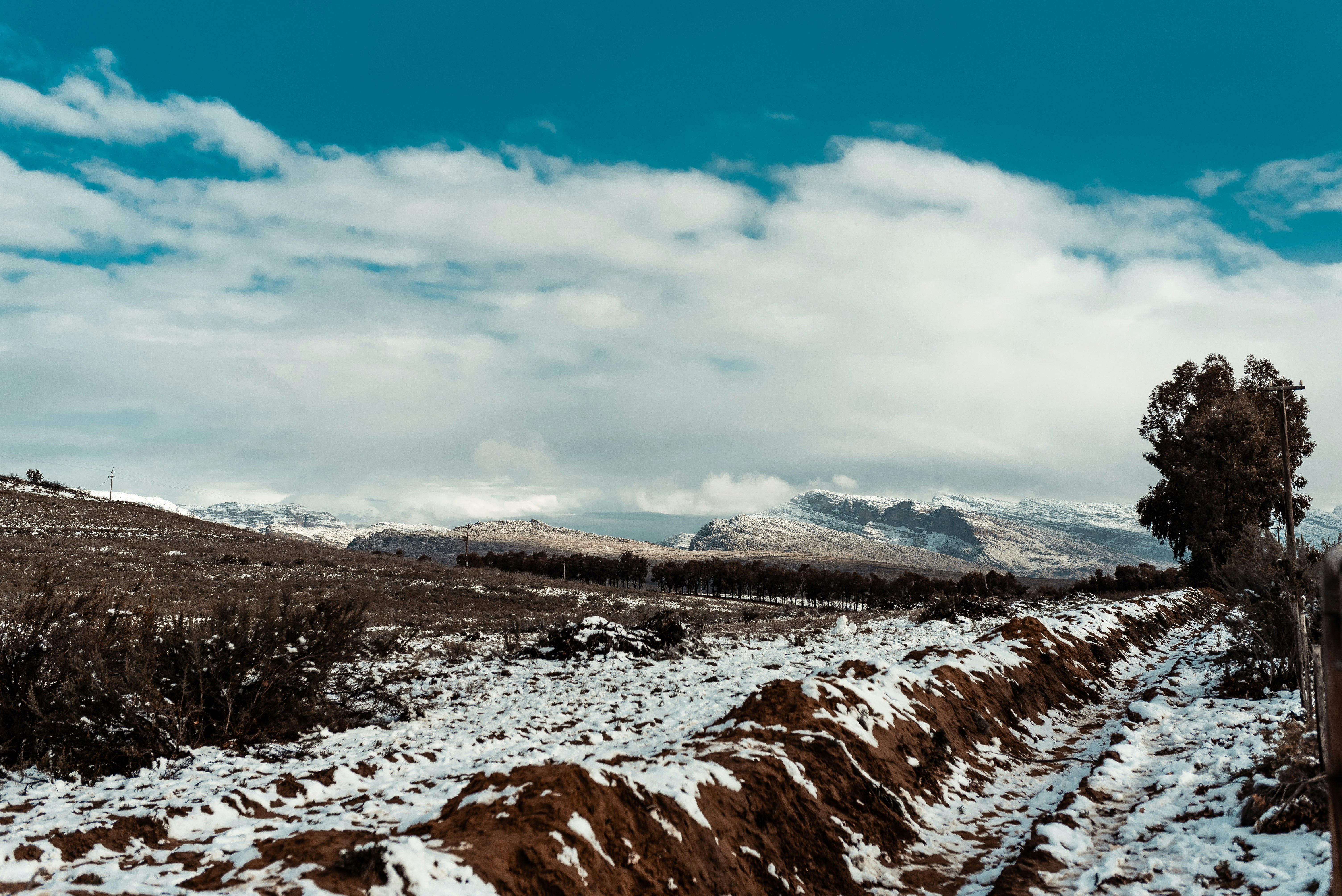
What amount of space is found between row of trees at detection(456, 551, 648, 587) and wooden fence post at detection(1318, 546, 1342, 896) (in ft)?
326

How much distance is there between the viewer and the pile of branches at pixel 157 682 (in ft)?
27.0

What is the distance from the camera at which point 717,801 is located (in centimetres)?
680

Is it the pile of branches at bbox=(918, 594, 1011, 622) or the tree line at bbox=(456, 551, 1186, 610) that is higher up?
the pile of branches at bbox=(918, 594, 1011, 622)

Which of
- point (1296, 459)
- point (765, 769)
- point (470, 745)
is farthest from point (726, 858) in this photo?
point (1296, 459)

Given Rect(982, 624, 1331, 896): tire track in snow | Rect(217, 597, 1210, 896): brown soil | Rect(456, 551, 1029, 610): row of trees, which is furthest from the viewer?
Rect(456, 551, 1029, 610): row of trees

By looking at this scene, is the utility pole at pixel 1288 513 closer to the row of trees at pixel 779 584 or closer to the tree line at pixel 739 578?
the tree line at pixel 739 578

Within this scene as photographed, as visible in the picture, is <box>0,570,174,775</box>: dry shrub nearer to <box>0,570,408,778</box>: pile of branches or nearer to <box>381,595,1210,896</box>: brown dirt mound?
<box>0,570,408,778</box>: pile of branches

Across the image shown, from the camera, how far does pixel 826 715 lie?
9.20 m

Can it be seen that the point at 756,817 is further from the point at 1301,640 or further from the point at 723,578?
the point at 723,578

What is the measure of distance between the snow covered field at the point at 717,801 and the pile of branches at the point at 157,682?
0.47 meters

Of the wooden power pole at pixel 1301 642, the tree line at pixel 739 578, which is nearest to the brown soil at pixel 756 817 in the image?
the wooden power pole at pixel 1301 642

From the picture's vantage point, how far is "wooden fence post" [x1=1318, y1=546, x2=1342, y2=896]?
1.38 metres

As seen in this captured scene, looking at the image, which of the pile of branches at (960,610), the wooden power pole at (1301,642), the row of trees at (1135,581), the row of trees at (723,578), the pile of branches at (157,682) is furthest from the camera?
the row of trees at (723,578)

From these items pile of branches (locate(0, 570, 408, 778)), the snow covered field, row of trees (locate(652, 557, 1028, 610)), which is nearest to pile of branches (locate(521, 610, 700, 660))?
the snow covered field
